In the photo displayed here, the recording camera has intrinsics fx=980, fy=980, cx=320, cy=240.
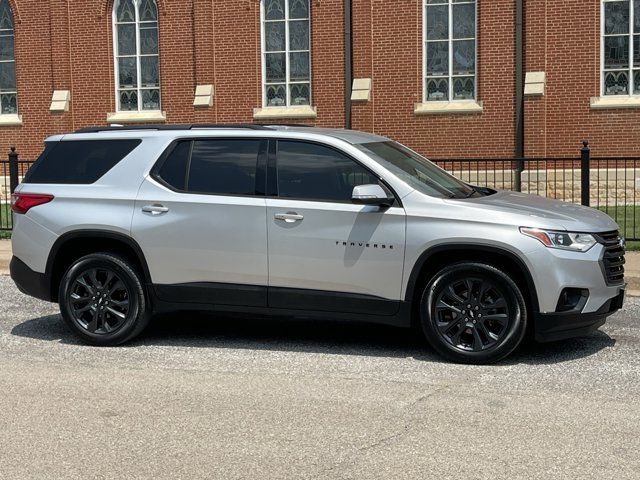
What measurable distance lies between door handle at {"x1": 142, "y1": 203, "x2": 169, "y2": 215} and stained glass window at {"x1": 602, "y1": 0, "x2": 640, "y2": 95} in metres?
15.1

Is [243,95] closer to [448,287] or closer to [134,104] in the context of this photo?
[134,104]

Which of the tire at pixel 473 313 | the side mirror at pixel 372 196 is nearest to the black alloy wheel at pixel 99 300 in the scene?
the side mirror at pixel 372 196

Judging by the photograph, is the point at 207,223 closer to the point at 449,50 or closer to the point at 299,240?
the point at 299,240

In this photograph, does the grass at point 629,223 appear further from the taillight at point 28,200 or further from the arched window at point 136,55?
the arched window at point 136,55

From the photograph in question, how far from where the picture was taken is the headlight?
23.0 feet

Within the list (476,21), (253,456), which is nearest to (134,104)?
(476,21)

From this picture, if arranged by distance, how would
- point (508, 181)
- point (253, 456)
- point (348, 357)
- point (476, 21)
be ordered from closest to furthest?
point (253, 456)
point (348, 357)
point (508, 181)
point (476, 21)

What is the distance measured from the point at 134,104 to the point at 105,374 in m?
18.1

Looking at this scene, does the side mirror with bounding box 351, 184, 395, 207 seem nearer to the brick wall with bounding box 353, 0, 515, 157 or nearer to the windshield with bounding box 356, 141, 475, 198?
the windshield with bounding box 356, 141, 475, 198

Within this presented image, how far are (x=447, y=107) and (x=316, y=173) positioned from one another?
47.5ft

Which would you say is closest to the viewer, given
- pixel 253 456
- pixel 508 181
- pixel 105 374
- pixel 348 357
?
pixel 253 456

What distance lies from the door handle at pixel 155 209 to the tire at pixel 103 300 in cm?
47

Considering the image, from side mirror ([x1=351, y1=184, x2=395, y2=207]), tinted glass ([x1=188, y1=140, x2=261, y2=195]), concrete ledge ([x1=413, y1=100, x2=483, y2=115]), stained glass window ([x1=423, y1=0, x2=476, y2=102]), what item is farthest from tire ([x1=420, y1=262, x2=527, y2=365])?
stained glass window ([x1=423, y1=0, x2=476, y2=102])

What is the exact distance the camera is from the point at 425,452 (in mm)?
5156
